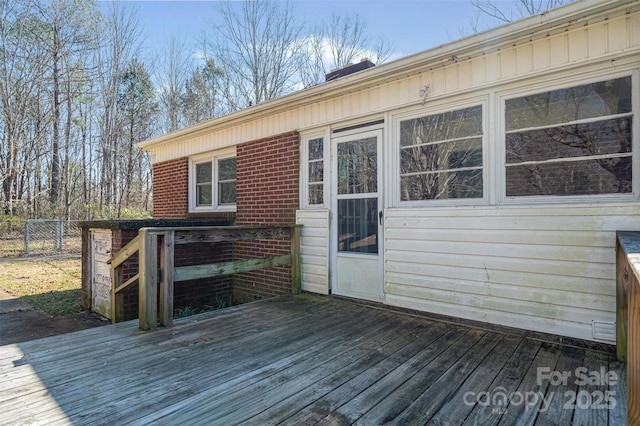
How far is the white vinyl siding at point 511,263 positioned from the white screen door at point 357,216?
0.23 meters

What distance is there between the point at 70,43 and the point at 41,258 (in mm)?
9674

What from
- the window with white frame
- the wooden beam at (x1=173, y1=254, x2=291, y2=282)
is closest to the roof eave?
the window with white frame

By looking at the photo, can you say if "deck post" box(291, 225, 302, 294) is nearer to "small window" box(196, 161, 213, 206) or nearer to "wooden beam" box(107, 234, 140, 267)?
"wooden beam" box(107, 234, 140, 267)

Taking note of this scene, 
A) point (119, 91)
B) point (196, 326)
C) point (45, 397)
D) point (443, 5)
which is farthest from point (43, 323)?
point (119, 91)

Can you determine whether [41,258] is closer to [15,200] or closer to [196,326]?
[15,200]

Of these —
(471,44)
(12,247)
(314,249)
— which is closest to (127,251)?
(314,249)

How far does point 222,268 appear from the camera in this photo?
372cm

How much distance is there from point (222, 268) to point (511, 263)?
285 centimetres

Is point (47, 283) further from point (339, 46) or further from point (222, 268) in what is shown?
point (339, 46)

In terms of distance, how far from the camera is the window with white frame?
246 inches

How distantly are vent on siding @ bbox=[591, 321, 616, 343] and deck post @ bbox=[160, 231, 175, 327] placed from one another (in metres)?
3.66

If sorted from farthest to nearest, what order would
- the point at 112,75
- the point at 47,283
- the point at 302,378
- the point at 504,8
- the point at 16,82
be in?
the point at 112,75 → the point at 16,82 → the point at 504,8 → the point at 47,283 → the point at 302,378

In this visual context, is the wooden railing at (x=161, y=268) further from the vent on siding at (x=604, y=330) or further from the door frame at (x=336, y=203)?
the vent on siding at (x=604, y=330)

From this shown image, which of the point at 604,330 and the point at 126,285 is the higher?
the point at 126,285
